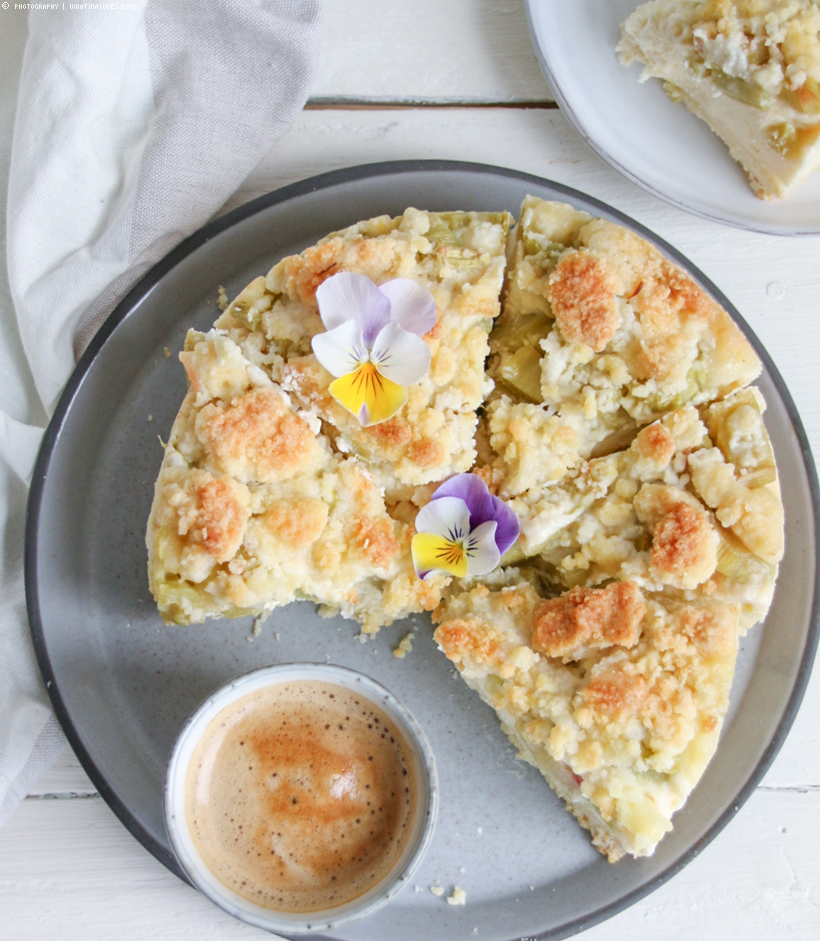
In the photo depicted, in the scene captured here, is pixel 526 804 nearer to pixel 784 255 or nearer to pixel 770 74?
pixel 784 255

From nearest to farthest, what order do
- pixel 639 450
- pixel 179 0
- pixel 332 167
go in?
pixel 639 450
pixel 179 0
pixel 332 167

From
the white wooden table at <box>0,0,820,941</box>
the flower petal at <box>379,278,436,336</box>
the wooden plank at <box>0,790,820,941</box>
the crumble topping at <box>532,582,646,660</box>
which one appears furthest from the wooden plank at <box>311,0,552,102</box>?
the wooden plank at <box>0,790,820,941</box>

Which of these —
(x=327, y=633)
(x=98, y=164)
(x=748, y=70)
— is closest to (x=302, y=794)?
(x=327, y=633)

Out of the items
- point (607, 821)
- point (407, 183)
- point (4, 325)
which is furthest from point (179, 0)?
point (607, 821)

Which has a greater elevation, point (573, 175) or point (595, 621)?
point (573, 175)

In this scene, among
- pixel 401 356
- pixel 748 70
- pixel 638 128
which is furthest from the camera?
pixel 638 128

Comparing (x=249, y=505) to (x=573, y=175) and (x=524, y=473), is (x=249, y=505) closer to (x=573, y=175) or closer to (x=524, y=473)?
(x=524, y=473)

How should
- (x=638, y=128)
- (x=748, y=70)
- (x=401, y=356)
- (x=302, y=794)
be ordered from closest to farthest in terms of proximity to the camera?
(x=401, y=356) → (x=302, y=794) → (x=748, y=70) → (x=638, y=128)

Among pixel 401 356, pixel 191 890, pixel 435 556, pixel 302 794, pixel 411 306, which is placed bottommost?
pixel 191 890
